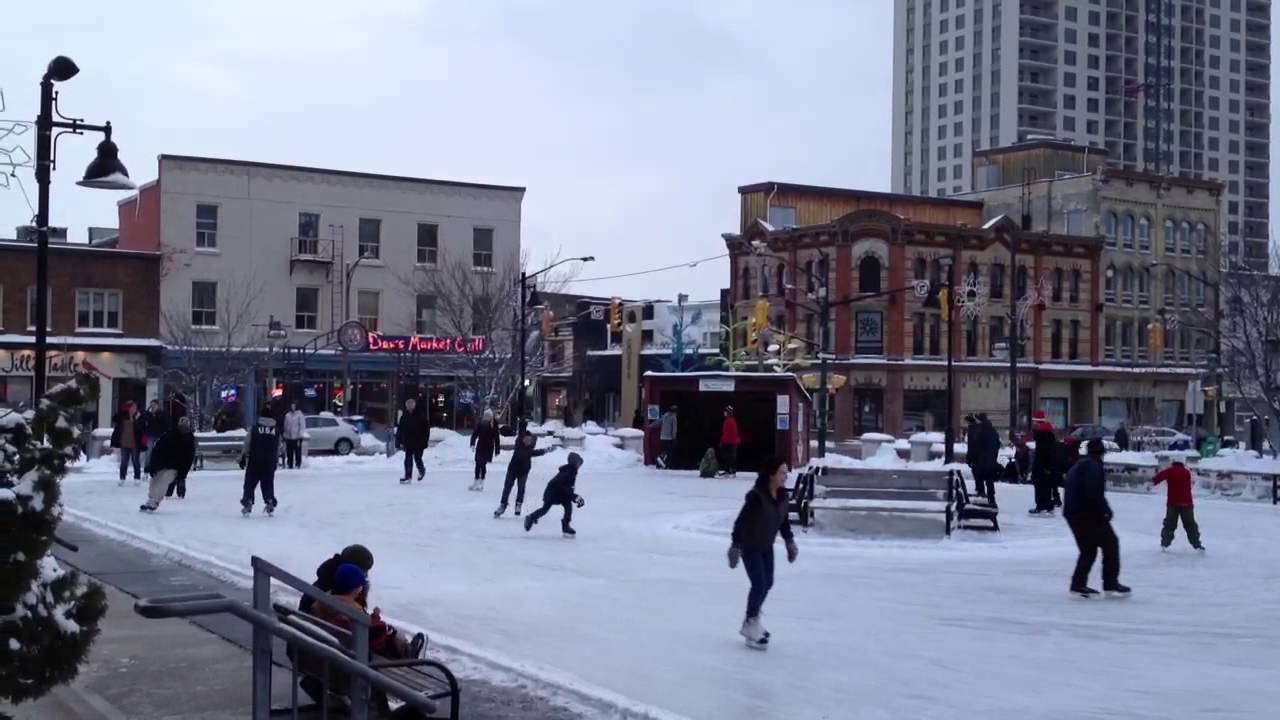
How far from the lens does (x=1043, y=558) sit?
60.5ft

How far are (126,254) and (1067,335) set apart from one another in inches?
1804

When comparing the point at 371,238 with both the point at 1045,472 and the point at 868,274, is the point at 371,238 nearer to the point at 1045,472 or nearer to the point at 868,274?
the point at 868,274

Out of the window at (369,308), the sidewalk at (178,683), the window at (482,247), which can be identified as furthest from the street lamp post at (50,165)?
the window at (482,247)

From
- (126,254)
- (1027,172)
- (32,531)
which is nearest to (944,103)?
(1027,172)

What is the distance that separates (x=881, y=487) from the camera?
21.0m

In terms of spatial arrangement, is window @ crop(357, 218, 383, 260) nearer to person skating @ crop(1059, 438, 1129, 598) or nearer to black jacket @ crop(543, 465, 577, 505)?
black jacket @ crop(543, 465, 577, 505)

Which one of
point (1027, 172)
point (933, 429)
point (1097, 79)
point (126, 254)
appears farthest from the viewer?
point (1097, 79)

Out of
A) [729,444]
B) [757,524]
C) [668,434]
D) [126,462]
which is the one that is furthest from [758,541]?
[668,434]

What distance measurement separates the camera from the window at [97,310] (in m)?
51.0

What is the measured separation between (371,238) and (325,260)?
91.2 inches

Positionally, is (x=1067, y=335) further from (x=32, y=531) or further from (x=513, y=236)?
(x=32, y=531)

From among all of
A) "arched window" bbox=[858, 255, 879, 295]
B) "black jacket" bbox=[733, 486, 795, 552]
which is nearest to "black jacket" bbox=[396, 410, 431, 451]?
"black jacket" bbox=[733, 486, 795, 552]

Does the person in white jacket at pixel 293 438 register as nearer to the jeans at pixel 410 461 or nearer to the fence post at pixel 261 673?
the jeans at pixel 410 461

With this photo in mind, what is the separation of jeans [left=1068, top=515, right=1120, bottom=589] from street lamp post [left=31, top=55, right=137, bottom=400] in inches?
467
